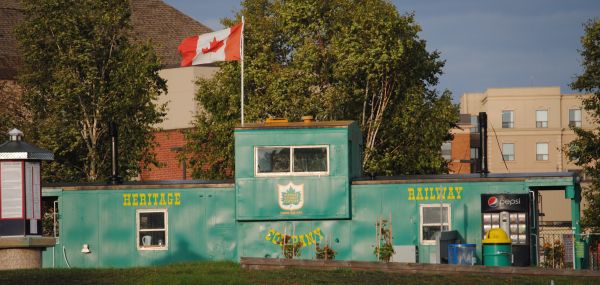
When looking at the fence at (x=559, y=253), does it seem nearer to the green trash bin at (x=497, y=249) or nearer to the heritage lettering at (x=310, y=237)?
the green trash bin at (x=497, y=249)

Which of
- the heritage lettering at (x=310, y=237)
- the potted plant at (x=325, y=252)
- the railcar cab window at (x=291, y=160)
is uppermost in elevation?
the railcar cab window at (x=291, y=160)

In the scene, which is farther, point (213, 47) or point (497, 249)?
point (213, 47)

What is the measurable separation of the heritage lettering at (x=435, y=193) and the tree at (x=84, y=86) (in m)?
23.4

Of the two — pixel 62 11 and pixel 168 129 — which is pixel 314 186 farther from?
pixel 168 129

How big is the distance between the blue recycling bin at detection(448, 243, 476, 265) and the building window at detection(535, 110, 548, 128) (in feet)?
303

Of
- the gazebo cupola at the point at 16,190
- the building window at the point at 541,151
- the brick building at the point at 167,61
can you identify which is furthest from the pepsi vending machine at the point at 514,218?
the building window at the point at 541,151

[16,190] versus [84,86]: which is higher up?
[84,86]

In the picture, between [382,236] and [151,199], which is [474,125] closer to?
[382,236]

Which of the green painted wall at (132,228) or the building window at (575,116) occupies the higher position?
the building window at (575,116)

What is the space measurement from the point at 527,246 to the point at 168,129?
168 feet

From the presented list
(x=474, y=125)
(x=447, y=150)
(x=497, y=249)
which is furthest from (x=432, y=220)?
Answer: (x=447, y=150)

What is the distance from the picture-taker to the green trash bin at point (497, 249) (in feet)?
123

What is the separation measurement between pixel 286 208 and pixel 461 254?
20.0ft

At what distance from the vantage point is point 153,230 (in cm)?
4141
